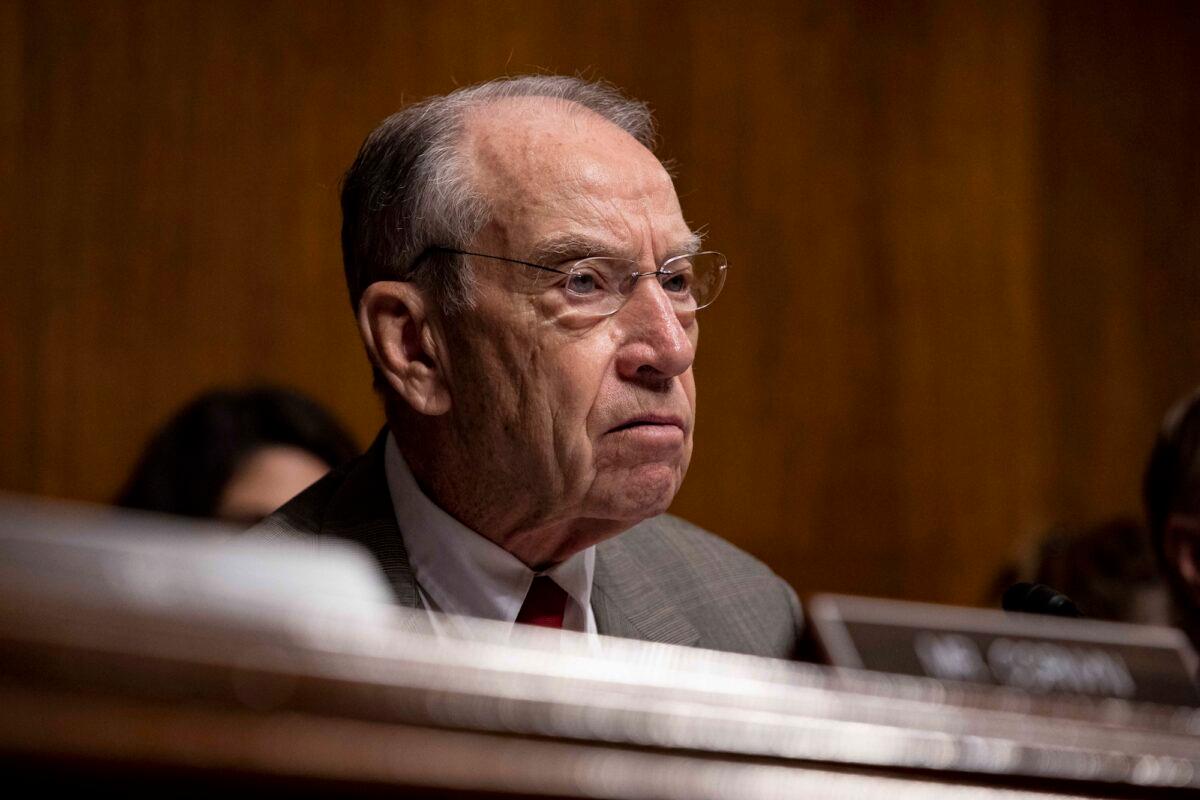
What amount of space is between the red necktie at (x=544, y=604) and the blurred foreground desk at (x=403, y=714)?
86cm

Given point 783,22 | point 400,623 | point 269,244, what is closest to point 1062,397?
point 783,22

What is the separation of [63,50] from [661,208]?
220 centimetres

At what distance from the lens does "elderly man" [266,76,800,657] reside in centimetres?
155

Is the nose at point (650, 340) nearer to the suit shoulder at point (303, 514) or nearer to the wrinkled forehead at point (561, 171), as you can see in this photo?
the wrinkled forehead at point (561, 171)

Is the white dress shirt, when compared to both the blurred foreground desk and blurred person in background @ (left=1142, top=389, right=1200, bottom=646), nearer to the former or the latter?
the blurred foreground desk

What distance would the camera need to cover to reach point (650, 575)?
5.79 feet

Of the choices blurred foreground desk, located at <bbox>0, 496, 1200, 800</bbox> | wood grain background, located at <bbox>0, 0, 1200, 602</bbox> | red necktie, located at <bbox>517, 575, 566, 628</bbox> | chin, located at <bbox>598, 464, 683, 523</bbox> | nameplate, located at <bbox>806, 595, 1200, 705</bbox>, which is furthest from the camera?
wood grain background, located at <bbox>0, 0, 1200, 602</bbox>

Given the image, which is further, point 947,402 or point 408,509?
point 947,402

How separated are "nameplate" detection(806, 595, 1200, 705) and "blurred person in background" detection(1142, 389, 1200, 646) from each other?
1.07 m

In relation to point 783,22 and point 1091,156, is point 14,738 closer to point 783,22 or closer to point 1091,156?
point 783,22

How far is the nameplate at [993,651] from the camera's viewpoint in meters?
0.93

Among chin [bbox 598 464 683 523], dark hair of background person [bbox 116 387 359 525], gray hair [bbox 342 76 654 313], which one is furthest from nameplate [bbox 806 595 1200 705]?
dark hair of background person [bbox 116 387 359 525]

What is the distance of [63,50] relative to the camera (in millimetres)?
3217

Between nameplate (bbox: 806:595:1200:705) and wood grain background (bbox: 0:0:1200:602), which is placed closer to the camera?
nameplate (bbox: 806:595:1200:705)
